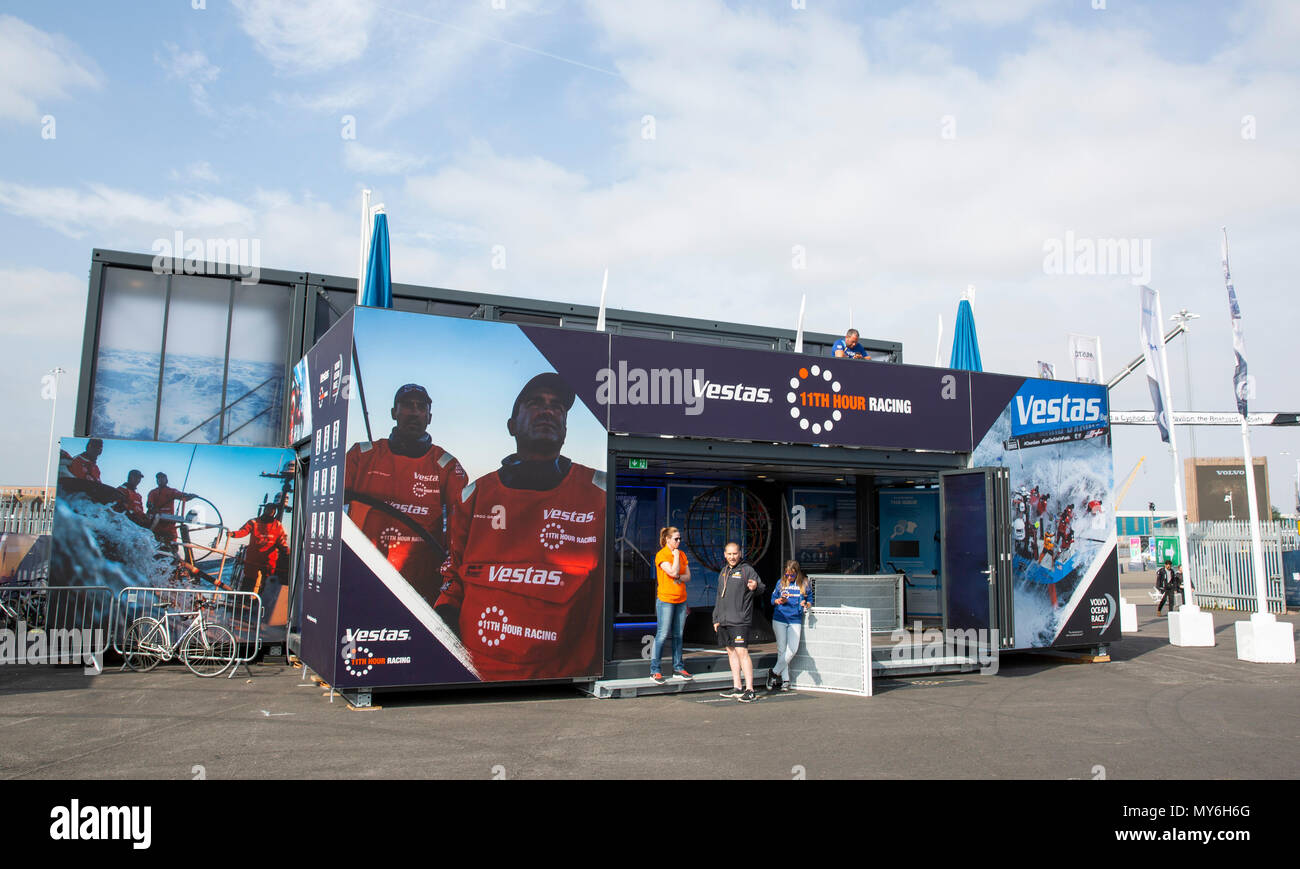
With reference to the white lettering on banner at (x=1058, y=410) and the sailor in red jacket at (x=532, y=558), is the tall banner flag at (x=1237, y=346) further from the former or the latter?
the sailor in red jacket at (x=532, y=558)

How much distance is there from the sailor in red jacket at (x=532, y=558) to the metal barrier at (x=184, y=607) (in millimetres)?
3983

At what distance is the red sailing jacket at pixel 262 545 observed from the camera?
13016mm

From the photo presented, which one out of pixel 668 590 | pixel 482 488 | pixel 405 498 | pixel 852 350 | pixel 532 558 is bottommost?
pixel 668 590

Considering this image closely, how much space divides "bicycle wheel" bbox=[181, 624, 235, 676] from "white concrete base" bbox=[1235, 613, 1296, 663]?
570 inches

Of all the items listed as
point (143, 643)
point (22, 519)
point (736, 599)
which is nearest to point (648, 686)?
point (736, 599)

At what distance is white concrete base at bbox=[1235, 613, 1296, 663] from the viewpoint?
1355cm

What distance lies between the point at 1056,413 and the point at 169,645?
12819 mm

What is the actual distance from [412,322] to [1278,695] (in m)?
10.6

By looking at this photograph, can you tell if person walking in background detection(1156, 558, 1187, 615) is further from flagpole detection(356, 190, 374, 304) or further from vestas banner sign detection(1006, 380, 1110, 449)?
flagpole detection(356, 190, 374, 304)

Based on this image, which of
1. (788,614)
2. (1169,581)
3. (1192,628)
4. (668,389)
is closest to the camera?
(788,614)

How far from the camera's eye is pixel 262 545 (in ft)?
43.0

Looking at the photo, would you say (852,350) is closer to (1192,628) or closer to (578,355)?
(578,355)

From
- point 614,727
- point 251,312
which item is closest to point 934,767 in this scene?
point 614,727
